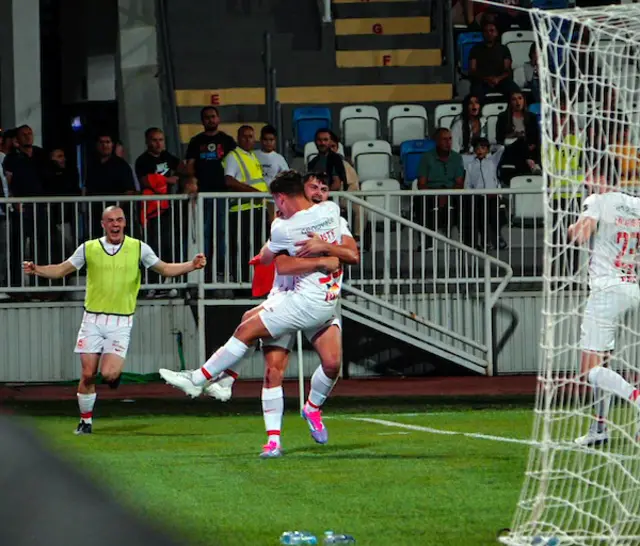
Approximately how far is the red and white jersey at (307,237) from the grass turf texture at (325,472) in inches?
46.5

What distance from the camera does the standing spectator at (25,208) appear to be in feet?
54.8

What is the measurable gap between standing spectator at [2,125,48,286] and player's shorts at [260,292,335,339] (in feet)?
23.0

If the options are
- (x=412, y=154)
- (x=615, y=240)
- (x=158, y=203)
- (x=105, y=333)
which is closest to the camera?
(x=615, y=240)

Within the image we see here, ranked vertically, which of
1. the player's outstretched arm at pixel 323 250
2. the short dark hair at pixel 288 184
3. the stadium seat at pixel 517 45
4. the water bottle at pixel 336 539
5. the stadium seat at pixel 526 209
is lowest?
the water bottle at pixel 336 539

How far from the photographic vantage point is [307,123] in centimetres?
2092

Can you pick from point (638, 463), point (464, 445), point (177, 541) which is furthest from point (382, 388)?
point (177, 541)

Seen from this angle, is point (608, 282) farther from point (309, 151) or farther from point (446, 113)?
point (446, 113)

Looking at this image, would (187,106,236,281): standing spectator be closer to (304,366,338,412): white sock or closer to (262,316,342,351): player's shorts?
(262,316,342,351): player's shorts

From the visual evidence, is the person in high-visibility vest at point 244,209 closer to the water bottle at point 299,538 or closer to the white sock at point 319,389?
the white sock at point 319,389

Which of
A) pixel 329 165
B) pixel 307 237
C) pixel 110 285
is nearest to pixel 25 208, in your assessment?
pixel 329 165

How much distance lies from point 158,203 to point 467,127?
4983 mm

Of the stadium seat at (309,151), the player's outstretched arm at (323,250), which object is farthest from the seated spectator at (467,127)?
the player's outstretched arm at (323,250)

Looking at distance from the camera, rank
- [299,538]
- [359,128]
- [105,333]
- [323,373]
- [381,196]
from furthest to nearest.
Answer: [359,128] → [381,196] → [105,333] → [323,373] → [299,538]

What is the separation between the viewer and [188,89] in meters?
22.9
